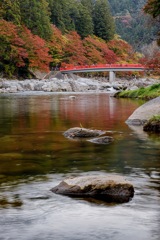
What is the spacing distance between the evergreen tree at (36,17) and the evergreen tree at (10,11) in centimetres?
342

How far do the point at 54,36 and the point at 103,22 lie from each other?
81.9 ft

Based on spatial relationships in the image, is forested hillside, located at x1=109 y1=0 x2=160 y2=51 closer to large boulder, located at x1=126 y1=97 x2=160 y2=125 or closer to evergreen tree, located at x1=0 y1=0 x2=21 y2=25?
evergreen tree, located at x1=0 y1=0 x2=21 y2=25

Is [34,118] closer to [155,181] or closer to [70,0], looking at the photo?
[155,181]

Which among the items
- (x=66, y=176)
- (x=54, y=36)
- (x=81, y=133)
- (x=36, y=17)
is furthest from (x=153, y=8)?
(x=54, y=36)

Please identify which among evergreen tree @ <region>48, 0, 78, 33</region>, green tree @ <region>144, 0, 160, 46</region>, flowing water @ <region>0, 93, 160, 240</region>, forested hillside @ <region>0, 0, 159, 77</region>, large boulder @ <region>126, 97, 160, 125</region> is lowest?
flowing water @ <region>0, 93, 160, 240</region>

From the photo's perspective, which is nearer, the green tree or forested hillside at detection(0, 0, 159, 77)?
the green tree

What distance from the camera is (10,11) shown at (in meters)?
66.5

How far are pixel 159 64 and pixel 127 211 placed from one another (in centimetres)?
2514

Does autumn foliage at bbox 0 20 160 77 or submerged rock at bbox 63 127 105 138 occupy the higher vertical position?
autumn foliage at bbox 0 20 160 77

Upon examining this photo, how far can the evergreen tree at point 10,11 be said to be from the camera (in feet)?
216

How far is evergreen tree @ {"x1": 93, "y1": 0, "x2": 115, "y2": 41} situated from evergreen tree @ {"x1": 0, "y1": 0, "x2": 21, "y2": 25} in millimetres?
34526

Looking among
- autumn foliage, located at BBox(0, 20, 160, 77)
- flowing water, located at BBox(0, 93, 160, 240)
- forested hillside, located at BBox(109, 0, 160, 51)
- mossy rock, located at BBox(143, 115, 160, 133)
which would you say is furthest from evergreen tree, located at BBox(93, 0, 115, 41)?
flowing water, located at BBox(0, 93, 160, 240)

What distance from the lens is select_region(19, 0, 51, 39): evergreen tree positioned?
235 feet

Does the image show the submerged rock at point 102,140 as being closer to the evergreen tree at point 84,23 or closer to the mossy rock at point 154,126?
the mossy rock at point 154,126
